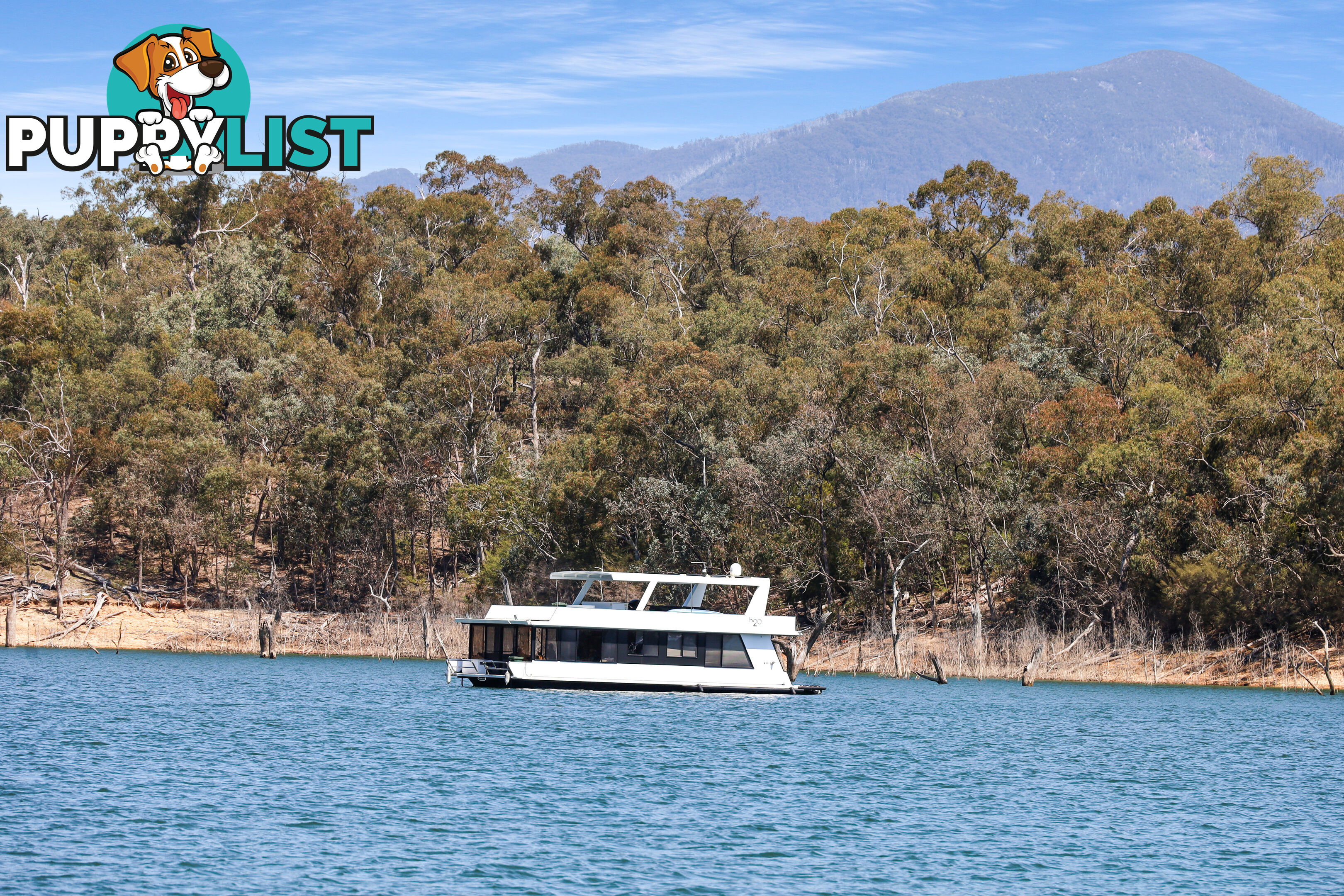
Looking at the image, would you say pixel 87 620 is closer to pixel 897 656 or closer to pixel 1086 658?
pixel 897 656

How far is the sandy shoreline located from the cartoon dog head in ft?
80.6

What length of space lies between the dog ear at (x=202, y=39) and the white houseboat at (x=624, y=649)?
2444cm

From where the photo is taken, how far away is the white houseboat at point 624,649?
4272cm

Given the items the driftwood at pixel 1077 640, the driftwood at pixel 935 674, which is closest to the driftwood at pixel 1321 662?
the driftwood at pixel 1077 640

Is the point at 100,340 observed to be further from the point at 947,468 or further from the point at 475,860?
the point at 475,860

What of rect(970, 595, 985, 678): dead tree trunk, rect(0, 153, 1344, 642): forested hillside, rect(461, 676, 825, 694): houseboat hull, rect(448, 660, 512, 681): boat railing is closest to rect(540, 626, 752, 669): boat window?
rect(461, 676, 825, 694): houseboat hull

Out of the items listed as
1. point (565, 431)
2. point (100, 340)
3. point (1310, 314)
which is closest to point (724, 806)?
point (1310, 314)

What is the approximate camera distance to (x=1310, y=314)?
56906mm

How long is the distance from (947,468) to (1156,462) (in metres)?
9.28

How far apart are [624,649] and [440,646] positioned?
22578 mm

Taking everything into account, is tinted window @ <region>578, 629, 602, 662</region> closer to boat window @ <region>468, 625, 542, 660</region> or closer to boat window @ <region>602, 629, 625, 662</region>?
boat window @ <region>602, 629, 625, 662</region>

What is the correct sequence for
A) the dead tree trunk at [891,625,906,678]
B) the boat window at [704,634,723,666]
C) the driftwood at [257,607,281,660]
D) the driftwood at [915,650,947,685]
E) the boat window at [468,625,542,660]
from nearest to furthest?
the boat window at [468,625,542,660] → the boat window at [704,634,723,666] → the driftwood at [915,650,947,685] → the dead tree trunk at [891,625,906,678] → the driftwood at [257,607,281,660]

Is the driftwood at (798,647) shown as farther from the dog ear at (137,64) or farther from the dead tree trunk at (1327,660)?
the dog ear at (137,64)

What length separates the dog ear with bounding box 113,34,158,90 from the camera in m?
51.3
